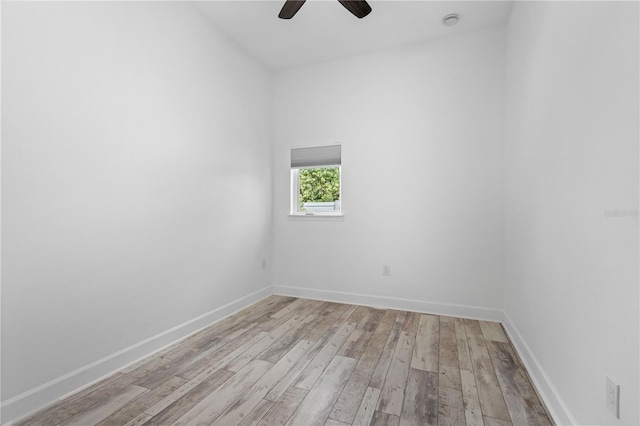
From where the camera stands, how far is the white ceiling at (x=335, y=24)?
2.58 metres

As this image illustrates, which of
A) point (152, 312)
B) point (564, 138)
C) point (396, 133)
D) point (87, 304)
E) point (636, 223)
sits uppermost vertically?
point (396, 133)

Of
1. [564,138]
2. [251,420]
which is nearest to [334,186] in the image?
[564,138]

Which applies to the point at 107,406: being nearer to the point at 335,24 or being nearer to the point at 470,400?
the point at 470,400

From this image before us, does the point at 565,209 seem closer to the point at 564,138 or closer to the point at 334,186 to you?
the point at 564,138

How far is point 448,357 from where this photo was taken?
7.03 ft

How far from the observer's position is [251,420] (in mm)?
1485

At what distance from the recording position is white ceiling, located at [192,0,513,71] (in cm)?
258

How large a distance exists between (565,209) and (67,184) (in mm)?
2702

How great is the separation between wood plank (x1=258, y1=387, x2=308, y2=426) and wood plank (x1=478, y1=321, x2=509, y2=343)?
1685 mm

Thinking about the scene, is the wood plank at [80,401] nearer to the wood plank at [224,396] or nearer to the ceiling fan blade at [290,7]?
the wood plank at [224,396]

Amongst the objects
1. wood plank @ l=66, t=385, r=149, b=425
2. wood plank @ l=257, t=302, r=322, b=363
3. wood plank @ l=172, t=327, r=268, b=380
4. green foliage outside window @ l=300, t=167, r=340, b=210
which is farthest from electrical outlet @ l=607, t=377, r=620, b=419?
green foliage outside window @ l=300, t=167, r=340, b=210

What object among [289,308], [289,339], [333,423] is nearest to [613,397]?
[333,423]

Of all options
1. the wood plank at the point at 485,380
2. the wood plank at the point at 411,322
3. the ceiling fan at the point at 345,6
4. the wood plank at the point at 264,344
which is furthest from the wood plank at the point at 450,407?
the ceiling fan at the point at 345,6

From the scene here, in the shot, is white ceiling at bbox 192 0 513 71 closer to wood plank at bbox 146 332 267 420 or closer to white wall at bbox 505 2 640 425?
white wall at bbox 505 2 640 425
